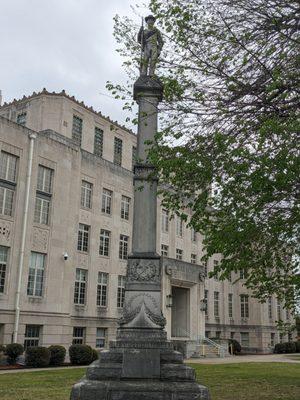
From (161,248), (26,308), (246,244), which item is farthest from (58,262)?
(246,244)

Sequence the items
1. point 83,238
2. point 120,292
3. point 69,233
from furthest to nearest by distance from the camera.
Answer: point 120,292
point 83,238
point 69,233

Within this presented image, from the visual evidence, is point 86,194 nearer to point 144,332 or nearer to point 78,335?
point 78,335

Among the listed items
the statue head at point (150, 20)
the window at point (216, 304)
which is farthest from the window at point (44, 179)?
the window at point (216, 304)

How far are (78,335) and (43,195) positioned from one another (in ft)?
31.5

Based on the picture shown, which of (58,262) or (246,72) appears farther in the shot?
(58,262)

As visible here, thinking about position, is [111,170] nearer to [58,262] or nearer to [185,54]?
[58,262]

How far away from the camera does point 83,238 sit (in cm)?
3294

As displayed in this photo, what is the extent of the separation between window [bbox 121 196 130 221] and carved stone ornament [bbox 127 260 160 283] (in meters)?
25.2

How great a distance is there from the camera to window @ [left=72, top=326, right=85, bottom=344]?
31.0 metres

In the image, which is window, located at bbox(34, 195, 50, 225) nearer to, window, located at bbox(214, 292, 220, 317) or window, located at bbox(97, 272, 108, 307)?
window, located at bbox(97, 272, 108, 307)

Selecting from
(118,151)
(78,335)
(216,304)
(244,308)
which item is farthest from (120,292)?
(244,308)

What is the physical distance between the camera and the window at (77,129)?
114ft

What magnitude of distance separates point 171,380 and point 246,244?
3782 millimetres

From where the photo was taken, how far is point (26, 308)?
26781 millimetres
